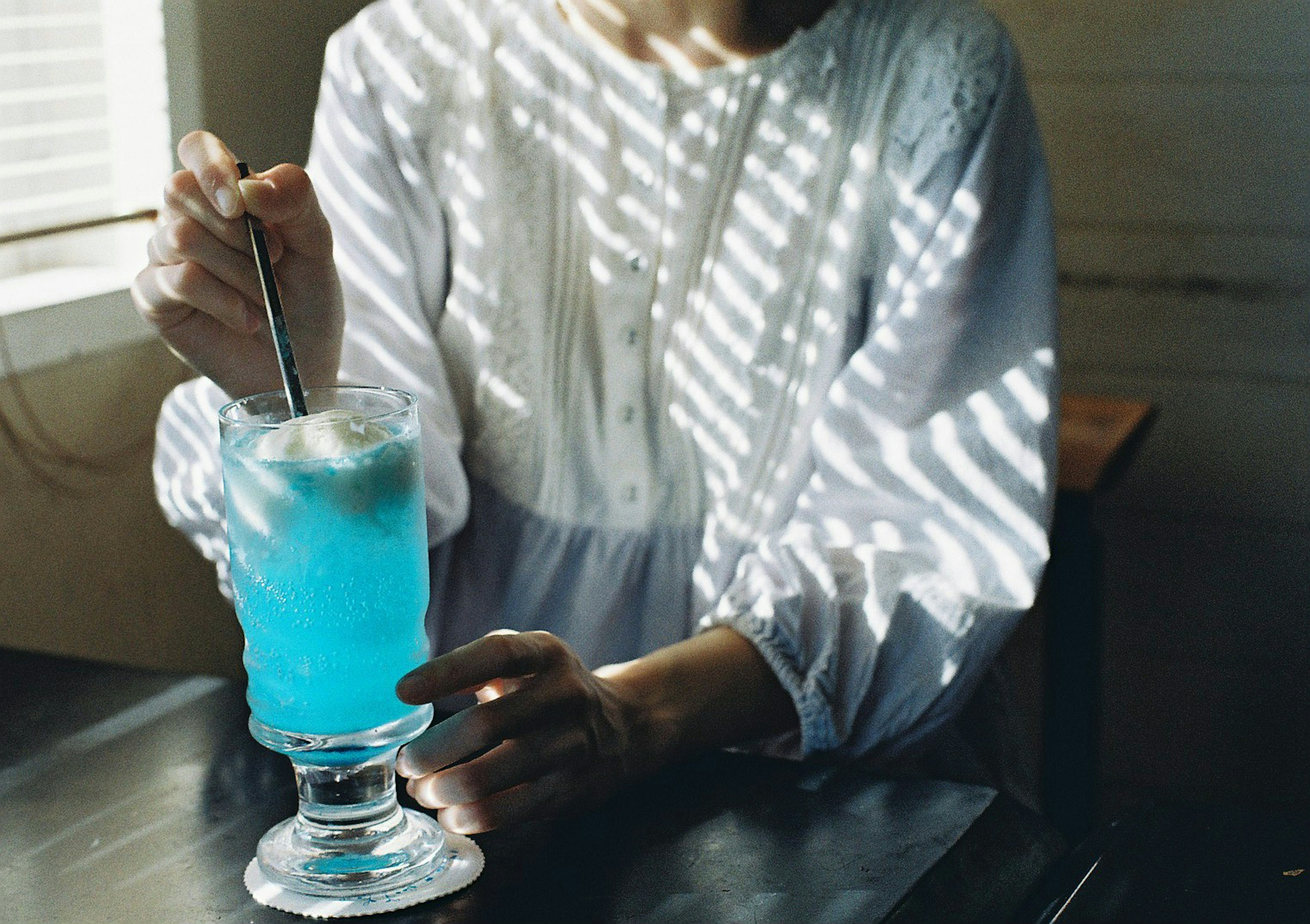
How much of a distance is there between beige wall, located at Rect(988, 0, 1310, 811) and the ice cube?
2126 mm

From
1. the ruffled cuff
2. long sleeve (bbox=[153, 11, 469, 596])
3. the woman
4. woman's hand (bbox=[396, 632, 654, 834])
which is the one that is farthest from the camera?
long sleeve (bbox=[153, 11, 469, 596])

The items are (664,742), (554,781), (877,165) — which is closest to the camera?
(554,781)

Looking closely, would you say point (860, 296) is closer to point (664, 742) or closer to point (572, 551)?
point (572, 551)

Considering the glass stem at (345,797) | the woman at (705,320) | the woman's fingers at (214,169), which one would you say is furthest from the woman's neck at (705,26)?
the glass stem at (345,797)

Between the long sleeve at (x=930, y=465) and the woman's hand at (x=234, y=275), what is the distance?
1.33 feet

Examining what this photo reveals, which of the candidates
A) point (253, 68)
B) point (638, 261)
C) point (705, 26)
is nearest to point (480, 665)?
point (638, 261)

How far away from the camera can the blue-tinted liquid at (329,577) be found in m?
0.77

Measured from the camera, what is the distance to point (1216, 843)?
875 millimetres

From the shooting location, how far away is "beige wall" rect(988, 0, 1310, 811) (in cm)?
253

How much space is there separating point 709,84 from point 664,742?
0.73 metres

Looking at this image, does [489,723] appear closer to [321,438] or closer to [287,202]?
[321,438]

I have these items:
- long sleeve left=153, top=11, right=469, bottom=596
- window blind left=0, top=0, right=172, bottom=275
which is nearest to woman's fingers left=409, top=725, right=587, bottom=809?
long sleeve left=153, top=11, right=469, bottom=596

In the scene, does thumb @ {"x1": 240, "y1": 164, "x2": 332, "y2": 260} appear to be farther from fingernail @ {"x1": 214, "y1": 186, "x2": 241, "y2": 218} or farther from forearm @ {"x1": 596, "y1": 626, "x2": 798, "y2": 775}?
forearm @ {"x1": 596, "y1": 626, "x2": 798, "y2": 775}

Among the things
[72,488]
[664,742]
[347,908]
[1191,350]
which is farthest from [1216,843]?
[1191,350]
